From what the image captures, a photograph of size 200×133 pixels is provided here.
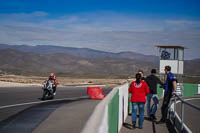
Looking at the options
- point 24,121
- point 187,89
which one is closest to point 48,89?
point 24,121

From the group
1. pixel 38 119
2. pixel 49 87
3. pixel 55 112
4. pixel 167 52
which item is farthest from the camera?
pixel 167 52

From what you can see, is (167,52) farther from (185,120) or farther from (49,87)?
(185,120)

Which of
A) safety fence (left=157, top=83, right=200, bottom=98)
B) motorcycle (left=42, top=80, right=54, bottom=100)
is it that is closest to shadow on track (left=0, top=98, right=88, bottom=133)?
motorcycle (left=42, top=80, right=54, bottom=100)

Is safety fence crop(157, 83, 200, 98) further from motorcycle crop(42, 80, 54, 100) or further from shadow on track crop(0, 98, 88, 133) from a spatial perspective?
shadow on track crop(0, 98, 88, 133)

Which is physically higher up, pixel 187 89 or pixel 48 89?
pixel 48 89

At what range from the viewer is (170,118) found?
42.8 ft

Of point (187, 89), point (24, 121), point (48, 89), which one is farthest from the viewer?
point (187, 89)

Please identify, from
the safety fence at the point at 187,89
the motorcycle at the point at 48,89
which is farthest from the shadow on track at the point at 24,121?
the safety fence at the point at 187,89

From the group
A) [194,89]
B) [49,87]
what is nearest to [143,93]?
[49,87]

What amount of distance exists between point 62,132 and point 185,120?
345 centimetres

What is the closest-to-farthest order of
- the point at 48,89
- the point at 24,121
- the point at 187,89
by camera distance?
the point at 24,121 → the point at 48,89 → the point at 187,89

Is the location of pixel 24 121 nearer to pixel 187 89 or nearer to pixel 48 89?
pixel 48 89

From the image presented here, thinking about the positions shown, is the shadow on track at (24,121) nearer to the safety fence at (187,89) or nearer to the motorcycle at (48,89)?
the motorcycle at (48,89)

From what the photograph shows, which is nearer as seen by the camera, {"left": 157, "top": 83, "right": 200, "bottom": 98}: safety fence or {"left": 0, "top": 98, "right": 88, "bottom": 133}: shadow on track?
{"left": 0, "top": 98, "right": 88, "bottom": 133}: shadow on track
